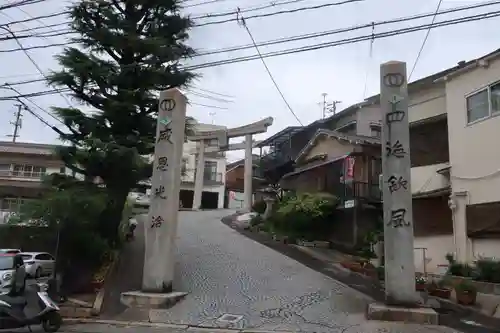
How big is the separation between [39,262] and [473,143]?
57.4 feet

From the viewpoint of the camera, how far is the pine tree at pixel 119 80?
44.8 ft

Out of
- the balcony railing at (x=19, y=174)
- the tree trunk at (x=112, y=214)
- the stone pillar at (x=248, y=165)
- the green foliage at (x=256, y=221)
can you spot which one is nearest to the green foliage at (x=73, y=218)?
the tree trunk at (x=112, y=214)

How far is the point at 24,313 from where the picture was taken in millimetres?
8445

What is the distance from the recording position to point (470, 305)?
38.8 ft

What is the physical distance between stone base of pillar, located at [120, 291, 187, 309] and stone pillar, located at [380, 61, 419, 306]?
5.51 meters

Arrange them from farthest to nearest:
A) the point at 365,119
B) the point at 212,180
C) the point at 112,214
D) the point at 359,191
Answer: the point at 212,180 < the point at 365,119 < the point at 359,191 < the point at 112,214

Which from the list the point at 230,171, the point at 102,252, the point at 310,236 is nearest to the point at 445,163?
the point at 310,236

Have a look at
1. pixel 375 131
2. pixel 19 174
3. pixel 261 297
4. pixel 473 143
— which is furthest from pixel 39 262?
pixel 19 174

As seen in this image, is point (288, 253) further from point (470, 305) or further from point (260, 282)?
point (470, 305)

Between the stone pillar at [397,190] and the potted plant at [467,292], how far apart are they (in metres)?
2.11

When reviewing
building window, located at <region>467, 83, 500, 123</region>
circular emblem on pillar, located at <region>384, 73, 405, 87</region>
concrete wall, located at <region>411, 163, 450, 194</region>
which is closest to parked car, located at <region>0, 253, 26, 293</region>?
circular emblem on pillar, located at <region>384, 73, 405, 87</region>

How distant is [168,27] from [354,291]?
10461mm

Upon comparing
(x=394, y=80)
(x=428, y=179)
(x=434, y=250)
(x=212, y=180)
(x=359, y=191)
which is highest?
(x=212, y=180)

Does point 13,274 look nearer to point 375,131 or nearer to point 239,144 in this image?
point 375,131
